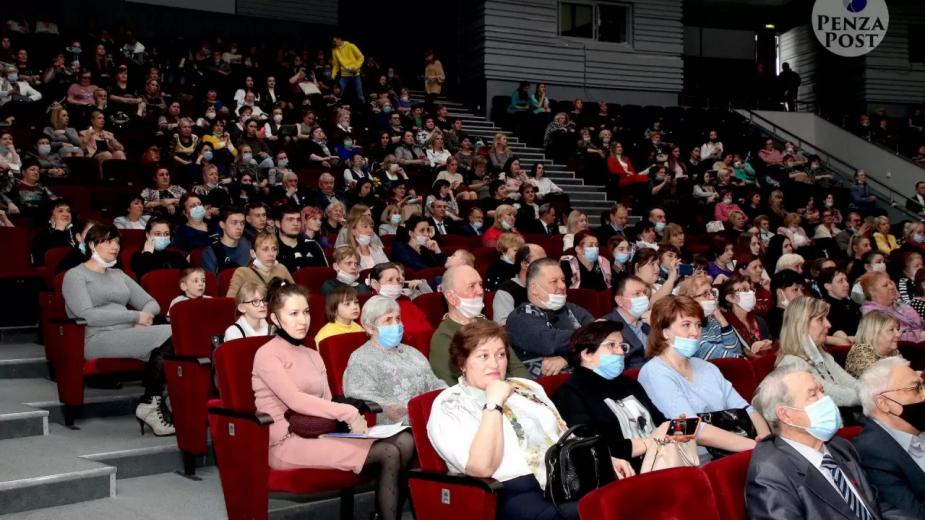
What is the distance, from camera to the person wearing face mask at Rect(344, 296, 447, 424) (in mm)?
3859

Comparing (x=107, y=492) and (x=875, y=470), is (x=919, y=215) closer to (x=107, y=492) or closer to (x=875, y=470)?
(x=875, y=470)

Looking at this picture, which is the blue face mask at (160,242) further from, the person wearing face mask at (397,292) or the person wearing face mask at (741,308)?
the person wearing face mask at (741,308)

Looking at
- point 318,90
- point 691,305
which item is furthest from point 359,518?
point 318,90

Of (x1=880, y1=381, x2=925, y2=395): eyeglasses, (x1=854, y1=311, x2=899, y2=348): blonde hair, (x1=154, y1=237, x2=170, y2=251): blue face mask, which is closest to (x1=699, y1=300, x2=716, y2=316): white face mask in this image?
(x1=854, y1=311, x2=899, y2=348): blonde hair

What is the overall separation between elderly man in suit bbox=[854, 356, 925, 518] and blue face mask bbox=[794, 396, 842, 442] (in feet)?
1.28

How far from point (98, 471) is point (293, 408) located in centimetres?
87

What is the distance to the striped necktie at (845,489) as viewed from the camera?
2.83 m

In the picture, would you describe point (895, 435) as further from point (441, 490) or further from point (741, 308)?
point (741, 308)

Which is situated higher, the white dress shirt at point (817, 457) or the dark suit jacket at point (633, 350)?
the dark suit jacket at point (633, 350)

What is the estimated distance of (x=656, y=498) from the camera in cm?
241

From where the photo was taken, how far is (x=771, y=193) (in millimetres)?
11641

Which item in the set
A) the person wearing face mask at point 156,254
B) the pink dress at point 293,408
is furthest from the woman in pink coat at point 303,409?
the person wearing face mask at point 156,254

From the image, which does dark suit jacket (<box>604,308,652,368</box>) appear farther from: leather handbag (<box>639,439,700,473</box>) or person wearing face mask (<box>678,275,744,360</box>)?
leather handbag (<box>639,439,700,473</box>)

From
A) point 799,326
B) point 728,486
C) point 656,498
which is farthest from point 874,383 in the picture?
point 656,498
